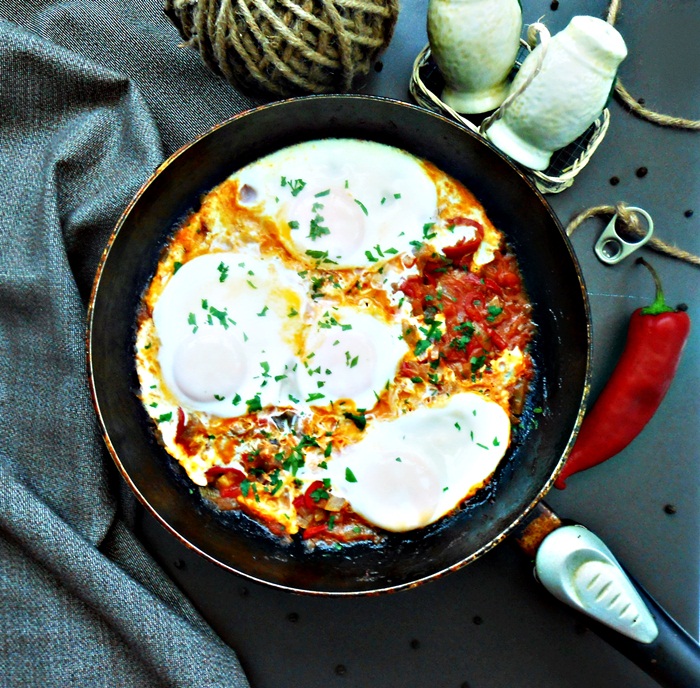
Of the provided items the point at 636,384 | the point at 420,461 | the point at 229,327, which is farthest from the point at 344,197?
the point at 636,384

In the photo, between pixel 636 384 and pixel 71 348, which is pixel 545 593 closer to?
pixel 636 384

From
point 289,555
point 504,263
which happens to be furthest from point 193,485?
point 504,263

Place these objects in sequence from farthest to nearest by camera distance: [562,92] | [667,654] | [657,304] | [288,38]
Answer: [657,304] < [667,654] < [562,92] < [288,38]

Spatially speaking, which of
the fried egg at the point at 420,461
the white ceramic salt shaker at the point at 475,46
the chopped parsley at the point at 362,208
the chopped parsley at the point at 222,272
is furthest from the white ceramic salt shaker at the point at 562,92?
the chopped parsley at the point at 222,272

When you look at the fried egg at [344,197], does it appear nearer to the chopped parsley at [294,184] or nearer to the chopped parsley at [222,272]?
the chopped parsley at [294,184]

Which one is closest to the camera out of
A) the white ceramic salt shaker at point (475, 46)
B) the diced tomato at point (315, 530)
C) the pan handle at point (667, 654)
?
the white ceramic salt shaker at point (475, 46)

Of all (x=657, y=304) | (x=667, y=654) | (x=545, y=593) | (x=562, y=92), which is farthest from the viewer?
(x=545, y=593)
